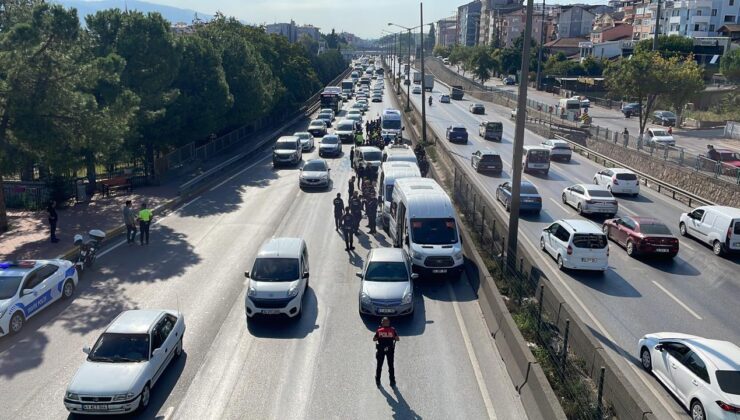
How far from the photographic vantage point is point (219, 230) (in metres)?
25.2

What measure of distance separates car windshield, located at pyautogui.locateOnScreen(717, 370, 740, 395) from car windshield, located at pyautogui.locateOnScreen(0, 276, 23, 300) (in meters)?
15.4

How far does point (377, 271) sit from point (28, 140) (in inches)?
561

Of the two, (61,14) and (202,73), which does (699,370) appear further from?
(202,73)

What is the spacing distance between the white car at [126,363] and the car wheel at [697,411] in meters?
10.1

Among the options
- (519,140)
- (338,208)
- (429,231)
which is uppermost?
(519,140)

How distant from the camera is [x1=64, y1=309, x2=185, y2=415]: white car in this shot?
35.7ft

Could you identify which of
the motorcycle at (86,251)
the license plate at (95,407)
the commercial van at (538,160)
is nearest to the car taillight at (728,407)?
the license plate at (95,407)

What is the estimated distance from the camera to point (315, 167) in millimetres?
34500

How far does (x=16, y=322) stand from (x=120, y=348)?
4.72 m

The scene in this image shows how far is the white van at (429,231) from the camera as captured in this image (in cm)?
1848

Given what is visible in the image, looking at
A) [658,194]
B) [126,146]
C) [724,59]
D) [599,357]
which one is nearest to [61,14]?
[126,146]

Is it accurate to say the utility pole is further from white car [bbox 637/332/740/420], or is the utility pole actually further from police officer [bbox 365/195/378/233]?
police officer [bbox 365/195/378/233]

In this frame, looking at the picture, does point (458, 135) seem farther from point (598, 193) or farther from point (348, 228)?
point (348, 228)

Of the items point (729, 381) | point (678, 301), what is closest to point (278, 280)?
point (729, 381)
